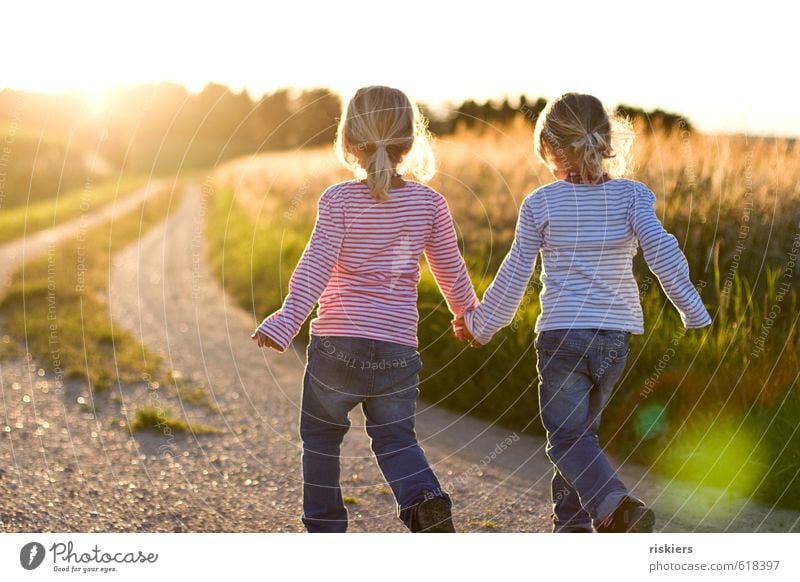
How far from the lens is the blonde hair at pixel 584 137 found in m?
3.73

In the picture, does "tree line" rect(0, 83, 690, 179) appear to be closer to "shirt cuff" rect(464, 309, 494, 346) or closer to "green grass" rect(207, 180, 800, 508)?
"shirt cuff" rect(464, 309, 494, 346)

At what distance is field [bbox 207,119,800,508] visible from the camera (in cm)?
515

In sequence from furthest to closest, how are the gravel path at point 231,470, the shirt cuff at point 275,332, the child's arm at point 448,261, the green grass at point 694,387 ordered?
the green grass at point 694,387 → the gravel path at point 231,470 → the child's arm at point 448,261 → the shirt cuff at point 275,332

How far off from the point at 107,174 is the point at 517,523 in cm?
3871

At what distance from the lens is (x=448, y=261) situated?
3758 millimetres

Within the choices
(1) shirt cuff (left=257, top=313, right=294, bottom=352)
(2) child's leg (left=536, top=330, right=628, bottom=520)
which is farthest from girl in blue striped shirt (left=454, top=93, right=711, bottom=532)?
(1) shirt cuff (left=257, top=313, right=294, bottom=352)

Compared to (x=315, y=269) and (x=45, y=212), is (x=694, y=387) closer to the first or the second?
(x=315, y=269)

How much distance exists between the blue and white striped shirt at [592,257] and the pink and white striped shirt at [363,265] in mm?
362

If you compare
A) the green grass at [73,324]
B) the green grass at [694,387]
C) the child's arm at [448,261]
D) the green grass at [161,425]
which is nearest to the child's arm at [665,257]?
the child's arm at [448,261]

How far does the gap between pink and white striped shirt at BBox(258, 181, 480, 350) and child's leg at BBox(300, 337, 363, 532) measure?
0.13 m

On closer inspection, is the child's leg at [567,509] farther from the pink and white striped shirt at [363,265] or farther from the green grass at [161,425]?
the green grass at [161,425]

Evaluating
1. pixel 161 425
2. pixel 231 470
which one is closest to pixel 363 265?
pixel 231 470

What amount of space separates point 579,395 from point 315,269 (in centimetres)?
103
